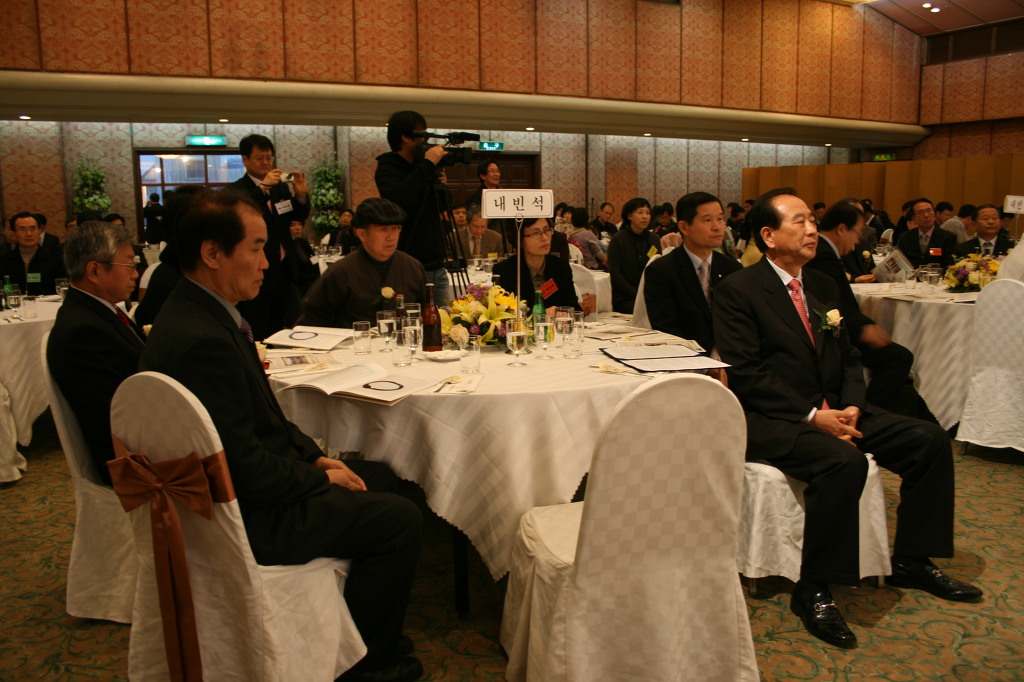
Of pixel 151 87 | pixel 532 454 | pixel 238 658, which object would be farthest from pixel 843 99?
pixel 238 658

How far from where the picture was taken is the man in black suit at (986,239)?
7.21m

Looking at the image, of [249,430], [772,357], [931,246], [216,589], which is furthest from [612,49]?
[216,589]

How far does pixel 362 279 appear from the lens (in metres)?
3.78

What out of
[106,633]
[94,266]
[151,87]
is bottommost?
[106,633]

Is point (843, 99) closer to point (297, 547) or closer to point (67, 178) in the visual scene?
point (67, 178)

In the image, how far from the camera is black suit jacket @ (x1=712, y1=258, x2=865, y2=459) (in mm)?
2775

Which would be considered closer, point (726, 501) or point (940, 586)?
point (726, 501)

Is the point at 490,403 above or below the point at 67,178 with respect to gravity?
below

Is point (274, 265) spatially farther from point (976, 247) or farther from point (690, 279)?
point (976, 247)

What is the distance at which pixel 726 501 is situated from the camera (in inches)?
74.6

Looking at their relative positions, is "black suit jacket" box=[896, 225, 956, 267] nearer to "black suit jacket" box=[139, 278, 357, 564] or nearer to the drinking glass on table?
the drinking glass on table

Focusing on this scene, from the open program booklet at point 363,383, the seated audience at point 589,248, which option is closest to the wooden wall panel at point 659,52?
the seated audience at point 589,248

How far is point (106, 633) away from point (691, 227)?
308 centimetres

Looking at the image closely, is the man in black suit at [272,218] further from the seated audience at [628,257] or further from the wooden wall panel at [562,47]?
the wooden wall panel at [562,47]
